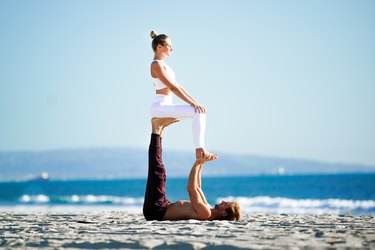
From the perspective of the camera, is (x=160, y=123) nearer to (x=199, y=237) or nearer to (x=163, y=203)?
(x=163, y=203)

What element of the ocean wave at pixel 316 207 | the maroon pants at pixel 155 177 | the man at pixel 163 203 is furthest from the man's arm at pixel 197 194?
the ocean wave at pixel 316 207

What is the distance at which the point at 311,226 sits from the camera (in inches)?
229

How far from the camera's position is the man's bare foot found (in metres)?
6.55

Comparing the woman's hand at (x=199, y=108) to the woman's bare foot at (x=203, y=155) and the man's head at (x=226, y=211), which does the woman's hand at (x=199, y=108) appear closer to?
the woman's bare foot at (x=203, y=155)

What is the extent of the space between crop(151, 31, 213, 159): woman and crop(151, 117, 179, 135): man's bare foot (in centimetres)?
10

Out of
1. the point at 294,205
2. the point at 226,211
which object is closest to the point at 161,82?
the point at 226,211

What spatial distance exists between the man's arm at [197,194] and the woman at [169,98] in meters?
0.18

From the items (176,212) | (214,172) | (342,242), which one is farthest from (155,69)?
(214,172)

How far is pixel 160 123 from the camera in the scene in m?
6.59

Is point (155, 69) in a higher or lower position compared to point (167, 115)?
higher

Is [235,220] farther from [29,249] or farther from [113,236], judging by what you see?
[29,249]

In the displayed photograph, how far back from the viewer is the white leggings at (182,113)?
6242 mm

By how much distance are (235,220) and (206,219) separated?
409 mm

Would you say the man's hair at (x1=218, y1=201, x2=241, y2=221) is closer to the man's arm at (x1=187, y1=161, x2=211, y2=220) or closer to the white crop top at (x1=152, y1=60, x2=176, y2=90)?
the man's arm at (x1=187, y1=161, x2=211, y2=220)
